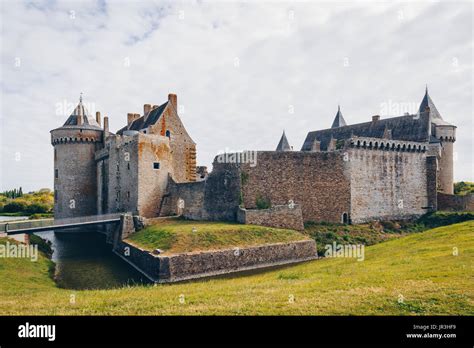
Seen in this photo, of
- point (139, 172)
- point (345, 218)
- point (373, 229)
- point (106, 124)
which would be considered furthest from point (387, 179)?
point (106, 124)

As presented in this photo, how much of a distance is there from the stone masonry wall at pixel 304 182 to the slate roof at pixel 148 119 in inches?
431

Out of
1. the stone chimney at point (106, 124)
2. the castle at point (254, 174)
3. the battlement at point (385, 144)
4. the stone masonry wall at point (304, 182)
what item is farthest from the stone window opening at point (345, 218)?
the stone chimney at point (106, 124)

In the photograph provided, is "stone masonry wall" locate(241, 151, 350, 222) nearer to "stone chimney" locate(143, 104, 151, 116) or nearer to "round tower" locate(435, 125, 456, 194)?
"round tower" locate(435, 125, 456, 194)

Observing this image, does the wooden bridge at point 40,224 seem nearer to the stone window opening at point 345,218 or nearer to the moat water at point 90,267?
the moat water at point 90,267

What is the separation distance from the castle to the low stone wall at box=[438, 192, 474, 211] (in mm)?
1042

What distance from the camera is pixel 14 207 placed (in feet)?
199

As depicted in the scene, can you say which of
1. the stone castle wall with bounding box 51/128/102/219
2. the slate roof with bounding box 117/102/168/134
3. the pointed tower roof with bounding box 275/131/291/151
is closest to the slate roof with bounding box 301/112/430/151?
the pointed tower roof with bounding box 275/131/291/151

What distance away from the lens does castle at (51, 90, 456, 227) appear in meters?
26.3

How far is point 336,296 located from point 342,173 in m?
20.6

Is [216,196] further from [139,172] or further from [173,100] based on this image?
[173,100]

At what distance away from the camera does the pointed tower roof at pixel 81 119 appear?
119ft

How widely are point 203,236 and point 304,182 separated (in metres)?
10.9

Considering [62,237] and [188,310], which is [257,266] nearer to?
[188,310]
